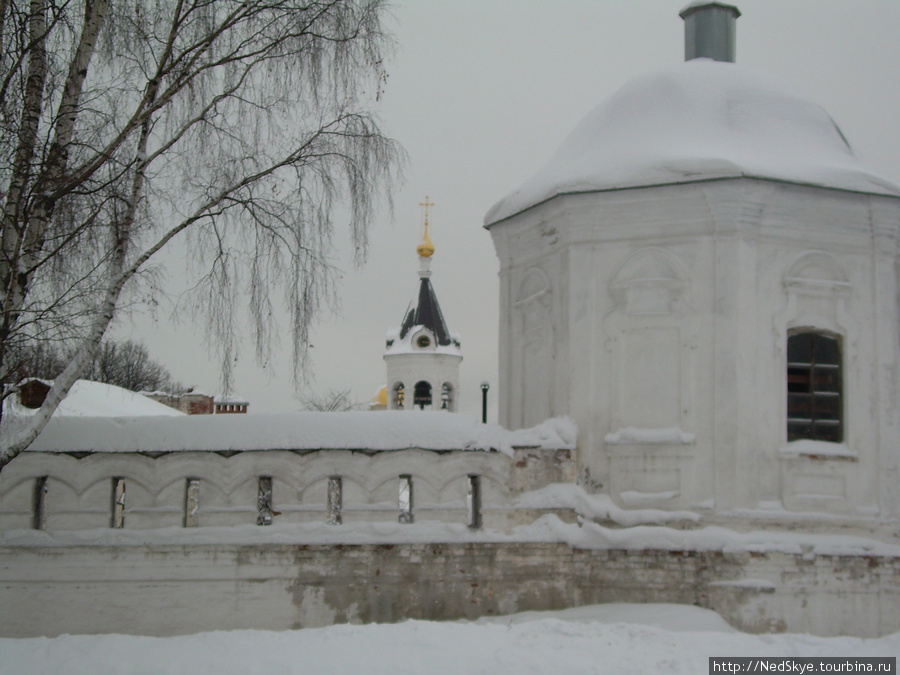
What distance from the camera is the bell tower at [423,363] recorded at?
36469mm

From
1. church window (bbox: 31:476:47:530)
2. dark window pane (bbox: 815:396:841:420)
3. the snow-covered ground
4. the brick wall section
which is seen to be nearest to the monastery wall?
church window (bbox: 31:476:47:530)

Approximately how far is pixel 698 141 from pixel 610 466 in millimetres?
3872

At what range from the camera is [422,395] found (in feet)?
121

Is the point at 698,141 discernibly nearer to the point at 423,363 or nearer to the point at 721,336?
the point at 721,336

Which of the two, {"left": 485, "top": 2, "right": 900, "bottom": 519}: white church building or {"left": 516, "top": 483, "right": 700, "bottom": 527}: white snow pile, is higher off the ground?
{"left": 485, "top": 2, "right": 900, "bottom": 519}: white church building

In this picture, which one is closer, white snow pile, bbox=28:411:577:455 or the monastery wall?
the monastery wall

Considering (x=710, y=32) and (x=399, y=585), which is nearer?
(x=399, y=585)

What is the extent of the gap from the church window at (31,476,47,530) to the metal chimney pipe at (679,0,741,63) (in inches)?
391

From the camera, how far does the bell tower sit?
120 ft

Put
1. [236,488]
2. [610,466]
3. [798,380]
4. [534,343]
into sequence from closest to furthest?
[236,488]
[610,466]
[798,380]
[534,343]

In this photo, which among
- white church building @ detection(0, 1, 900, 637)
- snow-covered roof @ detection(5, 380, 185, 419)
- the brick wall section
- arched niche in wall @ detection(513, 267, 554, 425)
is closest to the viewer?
the brick wall section

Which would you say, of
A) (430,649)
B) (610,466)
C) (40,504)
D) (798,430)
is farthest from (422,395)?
(430,649)

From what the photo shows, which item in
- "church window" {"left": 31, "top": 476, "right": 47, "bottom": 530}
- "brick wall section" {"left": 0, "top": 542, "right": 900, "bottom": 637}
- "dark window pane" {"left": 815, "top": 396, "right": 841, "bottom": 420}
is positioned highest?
"dark window pane" {"left": 815, "top": 396, "right": 841, "bottom": 420}

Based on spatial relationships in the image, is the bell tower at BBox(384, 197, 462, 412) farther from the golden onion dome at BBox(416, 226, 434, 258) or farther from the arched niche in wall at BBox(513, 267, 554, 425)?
the arched niche in wall at BBox(513, 267, 554, 425)
